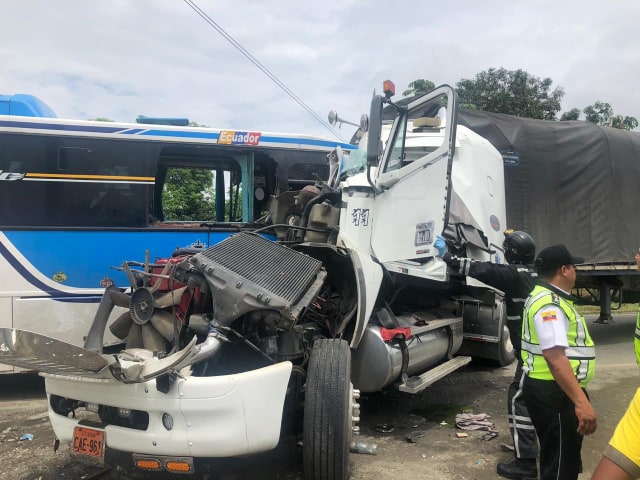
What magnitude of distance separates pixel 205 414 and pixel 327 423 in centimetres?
79

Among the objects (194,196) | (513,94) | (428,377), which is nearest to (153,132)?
(194,196)

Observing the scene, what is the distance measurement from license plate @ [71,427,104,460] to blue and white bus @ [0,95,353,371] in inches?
89.6

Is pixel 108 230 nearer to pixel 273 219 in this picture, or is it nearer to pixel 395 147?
pixel 273 219

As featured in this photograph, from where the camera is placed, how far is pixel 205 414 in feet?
9.13

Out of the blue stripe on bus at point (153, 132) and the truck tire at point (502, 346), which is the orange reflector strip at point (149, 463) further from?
the truck tire at point (502, 346)

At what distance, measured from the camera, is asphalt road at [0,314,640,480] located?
3.65 meters

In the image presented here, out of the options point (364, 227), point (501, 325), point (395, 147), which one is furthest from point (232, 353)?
A: point (501, 325)

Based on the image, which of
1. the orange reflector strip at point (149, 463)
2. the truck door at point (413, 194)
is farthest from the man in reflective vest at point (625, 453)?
the truck door at point (413, 194)

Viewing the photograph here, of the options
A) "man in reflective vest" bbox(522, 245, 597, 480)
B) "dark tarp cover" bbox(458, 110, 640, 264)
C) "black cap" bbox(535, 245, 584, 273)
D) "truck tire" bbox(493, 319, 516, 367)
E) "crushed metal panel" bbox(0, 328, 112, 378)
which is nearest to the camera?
"crushed metal panel" bbox(0, 328, 112, 378)

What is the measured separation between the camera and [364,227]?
15.3 feet

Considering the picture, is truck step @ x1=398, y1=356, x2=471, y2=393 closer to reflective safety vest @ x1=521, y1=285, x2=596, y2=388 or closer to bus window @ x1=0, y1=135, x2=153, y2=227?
reflective safety vest @ x1=521, y1=285, x2=596, y2=388

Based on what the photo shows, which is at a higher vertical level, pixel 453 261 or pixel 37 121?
pixel 37 121

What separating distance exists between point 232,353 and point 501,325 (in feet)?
11.7

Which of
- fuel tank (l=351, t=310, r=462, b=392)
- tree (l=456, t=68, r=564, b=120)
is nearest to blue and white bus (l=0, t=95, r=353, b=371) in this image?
fuel tank (l=351, t=310, r=462, b=392)
